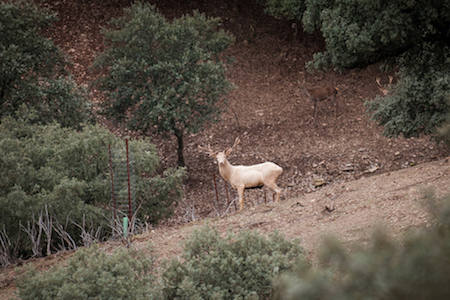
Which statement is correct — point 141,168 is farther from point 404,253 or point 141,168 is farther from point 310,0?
point 404,253

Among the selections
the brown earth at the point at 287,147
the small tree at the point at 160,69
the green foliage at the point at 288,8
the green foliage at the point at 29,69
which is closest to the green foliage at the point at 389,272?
the brown earth at the point at 287,147

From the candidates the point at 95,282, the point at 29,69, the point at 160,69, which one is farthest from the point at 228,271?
the point at 29,69

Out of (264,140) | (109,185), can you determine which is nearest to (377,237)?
(109,185)

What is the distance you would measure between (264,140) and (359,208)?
10875mm

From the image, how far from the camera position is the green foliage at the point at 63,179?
9.34 meters

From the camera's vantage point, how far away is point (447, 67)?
10.1 meters

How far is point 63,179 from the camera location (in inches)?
390

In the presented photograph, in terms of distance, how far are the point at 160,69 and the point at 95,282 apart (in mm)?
10676

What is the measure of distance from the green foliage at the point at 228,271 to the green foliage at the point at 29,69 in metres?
9.99

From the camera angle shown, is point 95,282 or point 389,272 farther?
point 95,282

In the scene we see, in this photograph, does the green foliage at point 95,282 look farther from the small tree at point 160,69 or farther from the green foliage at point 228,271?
the small tree at point 160,69

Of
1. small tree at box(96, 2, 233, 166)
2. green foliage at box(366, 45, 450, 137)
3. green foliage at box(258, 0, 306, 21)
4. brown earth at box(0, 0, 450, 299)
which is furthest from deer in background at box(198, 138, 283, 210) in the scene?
green foliage at box(258, 0, 306, 21)

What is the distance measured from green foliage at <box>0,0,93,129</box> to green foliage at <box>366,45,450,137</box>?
31.0 feet

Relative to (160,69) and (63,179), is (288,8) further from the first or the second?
(63,179)
